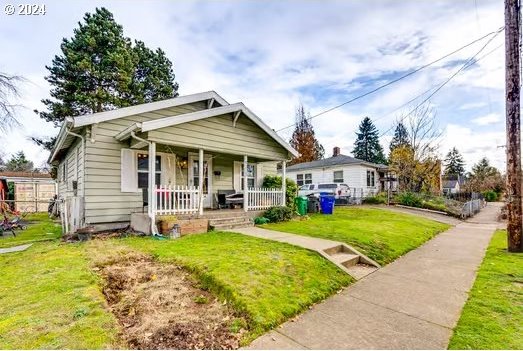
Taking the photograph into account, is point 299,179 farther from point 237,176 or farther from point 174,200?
point 174,200

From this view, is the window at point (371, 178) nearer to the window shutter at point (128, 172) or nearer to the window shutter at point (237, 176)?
the window shutter at point (237, 176)

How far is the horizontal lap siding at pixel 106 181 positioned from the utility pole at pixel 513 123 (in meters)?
10.8

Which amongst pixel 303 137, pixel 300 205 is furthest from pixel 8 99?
pixel 303 137

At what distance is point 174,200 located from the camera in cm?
837

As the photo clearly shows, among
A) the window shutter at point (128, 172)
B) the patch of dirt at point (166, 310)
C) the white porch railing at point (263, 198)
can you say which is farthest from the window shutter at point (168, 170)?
the patch of dirt at point (166, 310)

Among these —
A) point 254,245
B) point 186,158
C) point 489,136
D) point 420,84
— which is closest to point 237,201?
point 186,158

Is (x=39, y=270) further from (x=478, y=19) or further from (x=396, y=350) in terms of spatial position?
(x=478, y=19)

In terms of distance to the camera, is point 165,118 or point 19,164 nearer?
point 165,118

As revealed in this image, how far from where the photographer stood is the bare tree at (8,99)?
950 centimetres

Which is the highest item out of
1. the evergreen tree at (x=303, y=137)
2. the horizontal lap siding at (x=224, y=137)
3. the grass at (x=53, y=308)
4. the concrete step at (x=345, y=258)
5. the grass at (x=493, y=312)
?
the evergreen tree at (x=303, y=137)

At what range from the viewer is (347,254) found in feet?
20.0

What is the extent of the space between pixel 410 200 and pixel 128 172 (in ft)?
60.9

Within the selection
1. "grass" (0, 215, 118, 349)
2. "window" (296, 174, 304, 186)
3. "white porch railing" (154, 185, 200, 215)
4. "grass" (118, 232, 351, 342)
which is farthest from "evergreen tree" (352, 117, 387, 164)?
"grass" (0, 215, 118, 349)

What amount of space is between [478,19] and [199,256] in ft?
36.4
